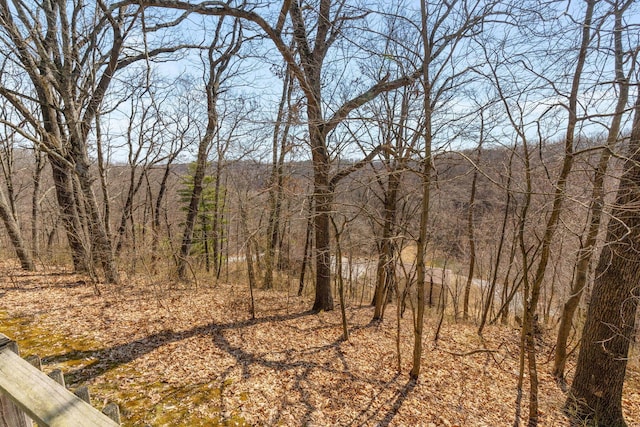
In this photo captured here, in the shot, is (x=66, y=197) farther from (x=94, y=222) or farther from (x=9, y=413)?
(x=9, y=413)

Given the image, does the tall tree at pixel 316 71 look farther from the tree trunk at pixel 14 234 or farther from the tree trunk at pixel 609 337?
the tree trunk at pixel 14 234

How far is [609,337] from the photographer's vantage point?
362 cm

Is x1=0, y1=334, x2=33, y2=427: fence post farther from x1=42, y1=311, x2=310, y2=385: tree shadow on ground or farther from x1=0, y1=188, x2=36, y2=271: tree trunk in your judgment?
x1=0, y1=188, x2=36, y2=271: tree trunk

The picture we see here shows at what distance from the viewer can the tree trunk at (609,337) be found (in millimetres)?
3477

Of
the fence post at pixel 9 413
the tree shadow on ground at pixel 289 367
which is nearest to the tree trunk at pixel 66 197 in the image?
the tree shadow on ground at pixel 289 367

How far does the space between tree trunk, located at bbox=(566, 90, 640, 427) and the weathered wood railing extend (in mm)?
4694

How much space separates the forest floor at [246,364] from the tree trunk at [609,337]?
421 mm

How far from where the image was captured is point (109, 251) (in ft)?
21.3

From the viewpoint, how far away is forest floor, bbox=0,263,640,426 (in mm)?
3209

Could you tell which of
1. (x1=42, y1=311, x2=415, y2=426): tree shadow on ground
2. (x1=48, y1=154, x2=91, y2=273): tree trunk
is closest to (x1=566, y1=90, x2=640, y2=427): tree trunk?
(x1=42, y1=311, x2=415, y2=426): tree shadow on ground

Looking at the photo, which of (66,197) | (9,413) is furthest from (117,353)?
(66,197)

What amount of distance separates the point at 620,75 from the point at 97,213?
861cm

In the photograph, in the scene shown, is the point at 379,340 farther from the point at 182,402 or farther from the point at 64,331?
the point at 64,331

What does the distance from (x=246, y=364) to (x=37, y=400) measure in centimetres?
335
